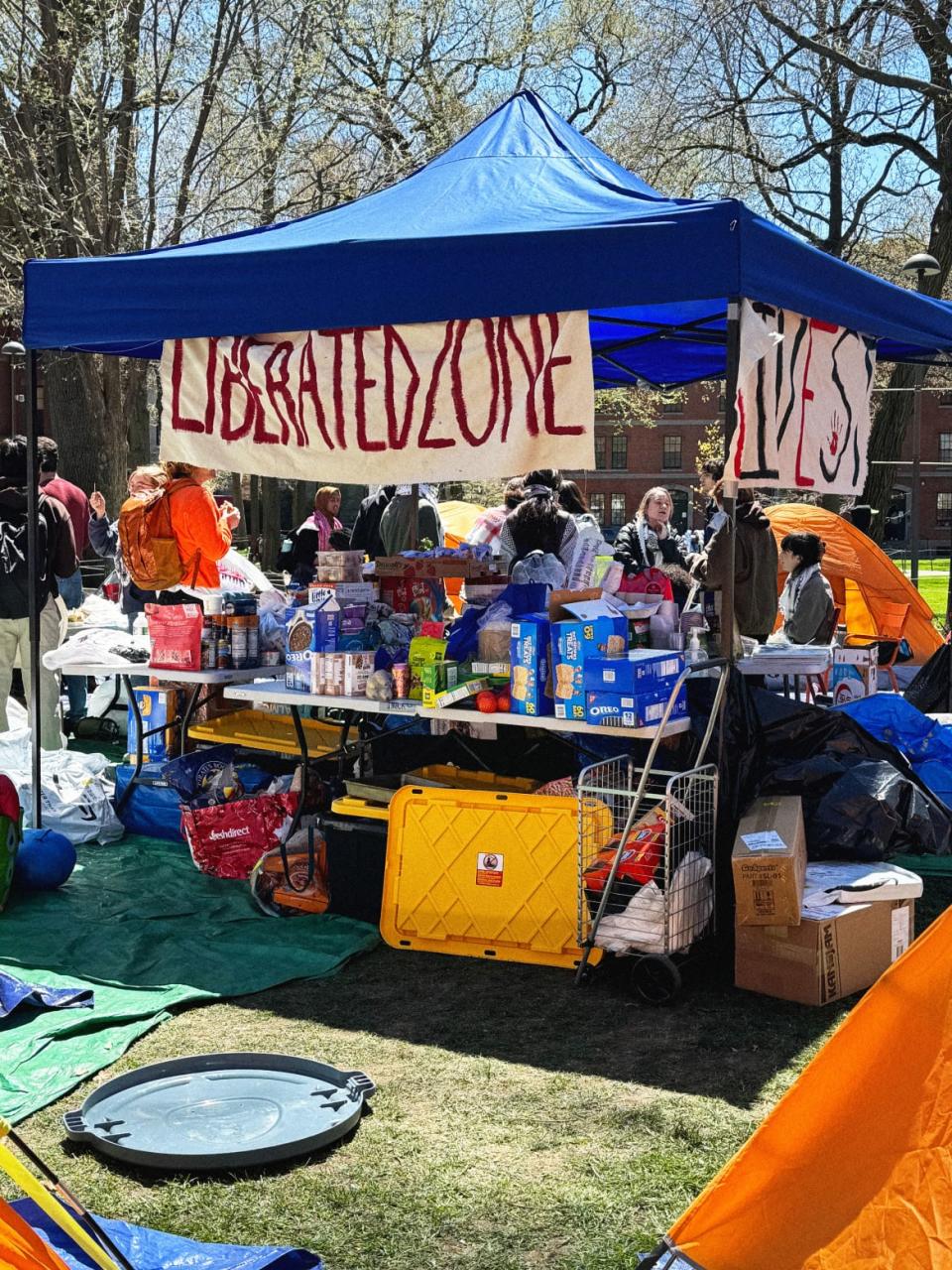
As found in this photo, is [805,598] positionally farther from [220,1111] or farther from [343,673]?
[220,1111]

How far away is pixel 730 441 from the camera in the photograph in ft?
17.4

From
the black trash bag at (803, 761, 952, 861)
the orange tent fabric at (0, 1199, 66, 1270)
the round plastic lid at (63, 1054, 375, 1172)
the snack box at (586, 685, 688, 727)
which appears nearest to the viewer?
the orange tent fabric at (0, 1199, 66, 1270)

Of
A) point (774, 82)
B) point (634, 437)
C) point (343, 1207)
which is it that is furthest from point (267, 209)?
point (634, 437)

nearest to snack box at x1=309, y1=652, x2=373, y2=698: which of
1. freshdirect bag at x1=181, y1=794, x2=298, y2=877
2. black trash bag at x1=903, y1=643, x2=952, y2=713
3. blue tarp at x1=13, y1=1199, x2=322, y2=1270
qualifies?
freshdirect bag at x1=181, y1=794, x2=298, y2=877

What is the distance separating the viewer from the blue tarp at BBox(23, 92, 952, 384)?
503 centimetres

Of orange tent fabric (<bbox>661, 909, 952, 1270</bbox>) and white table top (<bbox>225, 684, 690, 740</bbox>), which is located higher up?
white table top (<bbox>225, 684, 690, 740</bbox>)

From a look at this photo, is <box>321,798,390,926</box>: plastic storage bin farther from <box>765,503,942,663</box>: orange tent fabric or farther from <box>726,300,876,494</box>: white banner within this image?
<box>765,503,942,663</box>: orange tent fabric

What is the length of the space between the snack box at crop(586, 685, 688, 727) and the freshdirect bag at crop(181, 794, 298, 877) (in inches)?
75.3

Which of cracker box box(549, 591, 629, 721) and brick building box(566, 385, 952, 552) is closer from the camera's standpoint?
cracker box box(549, 591, 629, 721)

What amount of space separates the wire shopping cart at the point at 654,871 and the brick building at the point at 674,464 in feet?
202

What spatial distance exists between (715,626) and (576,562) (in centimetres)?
105

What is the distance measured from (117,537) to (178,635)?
145 inches

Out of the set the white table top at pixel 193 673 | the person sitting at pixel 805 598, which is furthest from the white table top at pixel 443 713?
the person sitting at pixel 805 598

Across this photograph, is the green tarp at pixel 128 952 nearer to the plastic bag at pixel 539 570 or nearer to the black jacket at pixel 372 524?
the plastic bag at pixel 539 570
